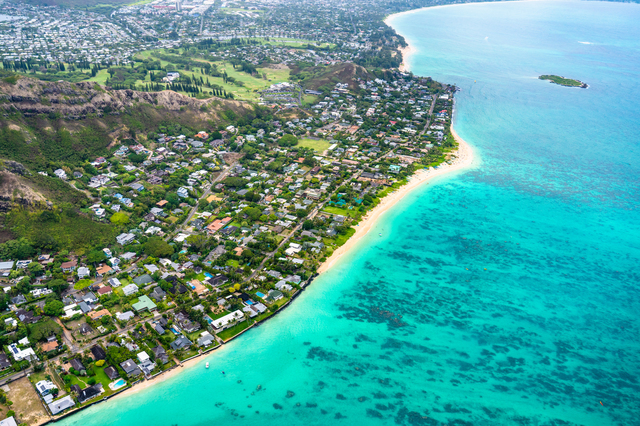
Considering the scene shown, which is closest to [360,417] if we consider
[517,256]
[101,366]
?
[101,366]

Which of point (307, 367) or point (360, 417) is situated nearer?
point (360, 417)

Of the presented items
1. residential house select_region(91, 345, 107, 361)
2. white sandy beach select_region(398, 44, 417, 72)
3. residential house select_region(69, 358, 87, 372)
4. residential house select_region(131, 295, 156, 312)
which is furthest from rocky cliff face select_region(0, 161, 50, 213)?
white sandy beach select_region(398, 44, 417, 72)

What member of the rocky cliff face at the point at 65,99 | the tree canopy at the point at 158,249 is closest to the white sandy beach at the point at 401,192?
the tree canopy at the point at 158,249

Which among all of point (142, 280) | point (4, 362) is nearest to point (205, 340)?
point (142, 280)

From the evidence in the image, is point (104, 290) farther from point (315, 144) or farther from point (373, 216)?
point (315, 144)

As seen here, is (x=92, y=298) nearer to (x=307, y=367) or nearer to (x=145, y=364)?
(x=145, y=364)
